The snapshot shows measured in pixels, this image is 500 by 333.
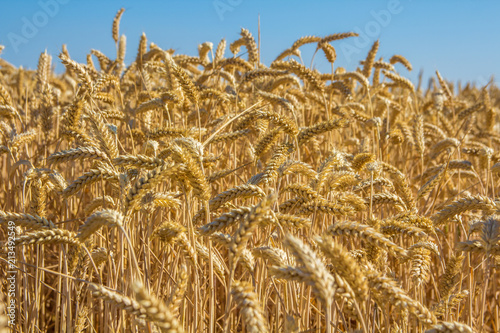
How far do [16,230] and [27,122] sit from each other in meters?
2.08

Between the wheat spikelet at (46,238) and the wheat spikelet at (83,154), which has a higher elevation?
the wheat spikelet at (83,154)

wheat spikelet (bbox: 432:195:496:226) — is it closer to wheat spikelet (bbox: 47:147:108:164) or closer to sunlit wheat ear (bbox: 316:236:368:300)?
sunlit wheat ear (bbox: 316:236:368:300)

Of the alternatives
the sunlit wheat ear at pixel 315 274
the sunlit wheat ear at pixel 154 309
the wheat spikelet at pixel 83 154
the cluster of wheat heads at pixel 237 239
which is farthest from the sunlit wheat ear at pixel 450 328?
the wheat spikelet at pixel 83 154

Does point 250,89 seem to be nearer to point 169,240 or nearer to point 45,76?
point 45,76

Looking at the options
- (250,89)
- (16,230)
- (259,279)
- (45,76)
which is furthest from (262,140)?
(45,76)

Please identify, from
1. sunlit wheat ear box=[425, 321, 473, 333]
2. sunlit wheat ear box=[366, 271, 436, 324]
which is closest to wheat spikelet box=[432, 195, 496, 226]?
sunlit wheat ear box=[366, 271, 436, 324]

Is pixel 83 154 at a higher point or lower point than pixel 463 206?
higher

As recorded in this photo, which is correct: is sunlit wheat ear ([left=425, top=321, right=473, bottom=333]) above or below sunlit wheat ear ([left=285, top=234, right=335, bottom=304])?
below

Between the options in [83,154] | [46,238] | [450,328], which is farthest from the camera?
[83,154]

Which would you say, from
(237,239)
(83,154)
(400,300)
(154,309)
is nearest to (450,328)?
(400,300)

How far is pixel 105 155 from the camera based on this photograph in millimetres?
1492

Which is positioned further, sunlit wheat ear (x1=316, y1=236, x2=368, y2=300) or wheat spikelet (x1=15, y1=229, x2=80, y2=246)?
wheat spikelet (x1=15, y1=229, x2=80, y2=246)

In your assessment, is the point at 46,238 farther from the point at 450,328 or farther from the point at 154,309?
the point at 450,328

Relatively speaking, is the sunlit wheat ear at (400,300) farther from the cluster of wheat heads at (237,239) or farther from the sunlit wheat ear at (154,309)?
the sunlit wheat ear at (154,309)
